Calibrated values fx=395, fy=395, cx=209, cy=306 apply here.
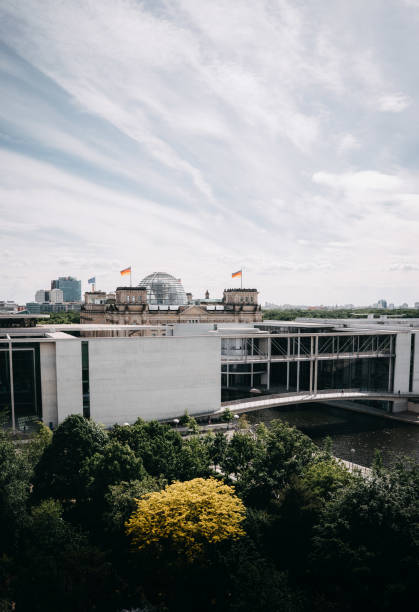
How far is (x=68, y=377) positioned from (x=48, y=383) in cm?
225


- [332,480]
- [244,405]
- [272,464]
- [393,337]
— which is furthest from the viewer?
[393,337]

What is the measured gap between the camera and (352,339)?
2579 inches

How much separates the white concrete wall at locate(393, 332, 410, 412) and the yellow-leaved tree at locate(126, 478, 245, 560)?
4929 centimetres

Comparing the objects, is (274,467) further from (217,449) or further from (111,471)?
(111,471)

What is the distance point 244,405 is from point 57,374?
22861 millimetres

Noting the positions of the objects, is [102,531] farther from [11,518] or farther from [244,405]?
[244,405]

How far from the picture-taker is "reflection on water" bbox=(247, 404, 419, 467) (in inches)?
1752

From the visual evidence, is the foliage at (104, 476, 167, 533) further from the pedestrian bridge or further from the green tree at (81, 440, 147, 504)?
the pedestrian bridge

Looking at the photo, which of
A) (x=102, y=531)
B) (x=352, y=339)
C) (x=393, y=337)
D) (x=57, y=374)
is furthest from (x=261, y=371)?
(x=102, y=531)

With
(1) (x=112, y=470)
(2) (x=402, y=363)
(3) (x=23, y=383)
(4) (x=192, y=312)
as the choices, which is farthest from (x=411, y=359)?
(3) (x=23, y=383)

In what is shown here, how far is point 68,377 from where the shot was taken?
42375 millimetres

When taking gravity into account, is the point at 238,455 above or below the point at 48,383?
below

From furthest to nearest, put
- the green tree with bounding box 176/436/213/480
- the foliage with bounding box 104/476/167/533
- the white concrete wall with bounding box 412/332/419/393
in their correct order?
1. the white concrete wall with bounding box 412/332/419/393
2. the green tree with bounding box 176/436/213/480
3. the foliage with bounding box 104/476/167/533

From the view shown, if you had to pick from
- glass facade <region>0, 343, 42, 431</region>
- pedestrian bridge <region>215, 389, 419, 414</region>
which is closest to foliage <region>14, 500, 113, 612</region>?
glass facade <region>0, 343, 42, 431</region>
